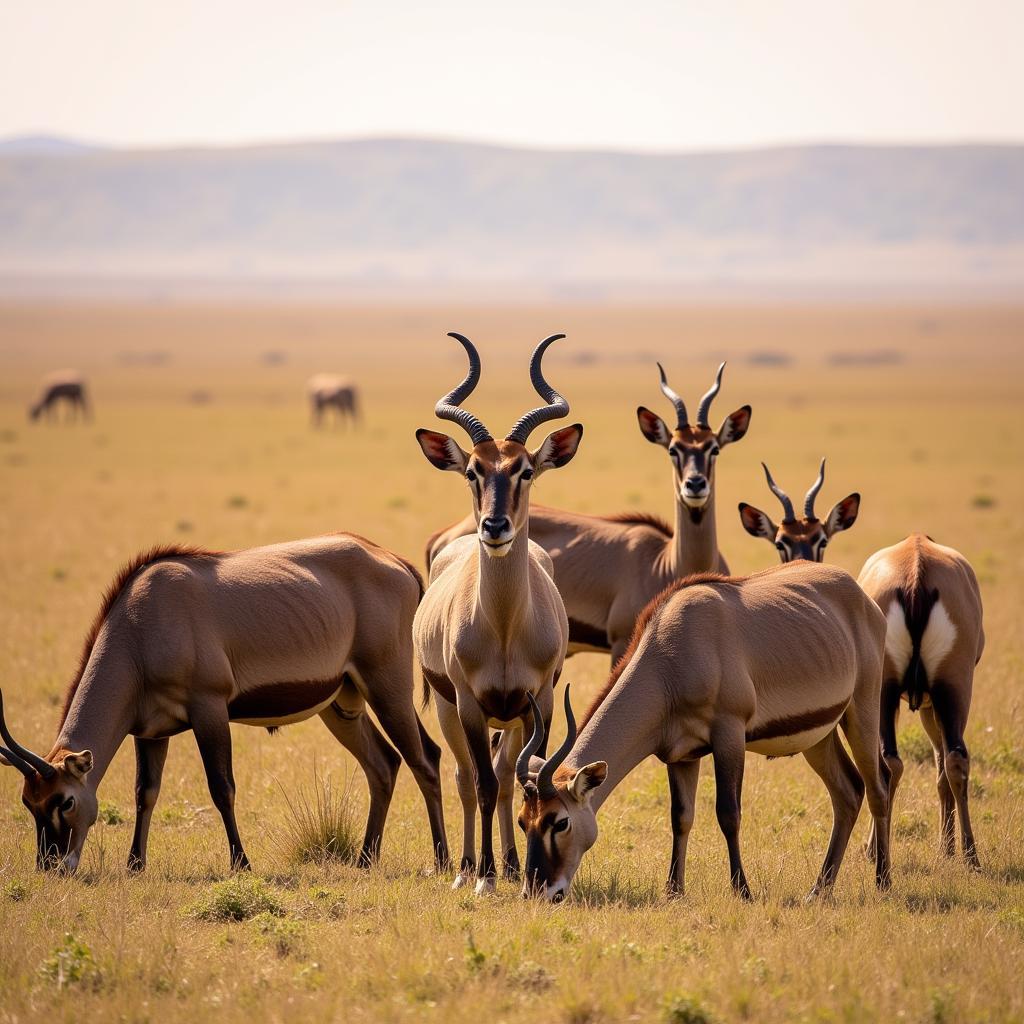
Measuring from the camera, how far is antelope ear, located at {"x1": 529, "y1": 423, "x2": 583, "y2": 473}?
9.65 meters

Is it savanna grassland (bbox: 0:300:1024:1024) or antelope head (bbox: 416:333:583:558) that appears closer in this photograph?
savanna grassland (bbox: 0:300:1024:1024)

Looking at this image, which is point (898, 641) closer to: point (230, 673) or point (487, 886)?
point (487, 886)

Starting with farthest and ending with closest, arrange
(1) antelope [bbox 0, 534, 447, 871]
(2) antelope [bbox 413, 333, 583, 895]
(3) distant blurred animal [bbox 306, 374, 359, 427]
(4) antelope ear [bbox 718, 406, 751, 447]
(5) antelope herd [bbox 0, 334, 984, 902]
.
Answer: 1. (3) distant blurred animal [bbox 306, 374, 359, 427]
2. (4) antelope ear [bbox 718, 406, 751, 447]
3. (1) antelope [bbox 0, 534, 447, 871]
4. (2) antelope [bbox 413, 333, 583, 895]
5. (5) antelope herd [bbox 0, 334, 984, 902]

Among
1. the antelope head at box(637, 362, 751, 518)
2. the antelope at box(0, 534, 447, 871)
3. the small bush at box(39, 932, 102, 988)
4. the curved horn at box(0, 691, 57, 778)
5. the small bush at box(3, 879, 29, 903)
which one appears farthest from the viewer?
the antelope head at box(637, 362, 751, 518)

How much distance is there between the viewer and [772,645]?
9000 millimetres

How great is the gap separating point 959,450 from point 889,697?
35.6 metres

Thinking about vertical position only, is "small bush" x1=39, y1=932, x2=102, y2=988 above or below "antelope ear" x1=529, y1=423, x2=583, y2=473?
below

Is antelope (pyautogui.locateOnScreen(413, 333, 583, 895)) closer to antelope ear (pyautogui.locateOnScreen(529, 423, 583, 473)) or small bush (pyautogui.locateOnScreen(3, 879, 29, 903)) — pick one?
antelope ear (pyautogui.locateOnScreen(529, 423, 583, 473))

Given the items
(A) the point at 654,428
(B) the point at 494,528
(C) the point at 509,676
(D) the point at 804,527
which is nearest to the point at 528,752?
(C) the point at 509,676

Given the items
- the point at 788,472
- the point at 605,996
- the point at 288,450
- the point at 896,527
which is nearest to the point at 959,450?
the point at 788,472

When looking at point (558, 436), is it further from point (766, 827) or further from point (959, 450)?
point (959, 450)

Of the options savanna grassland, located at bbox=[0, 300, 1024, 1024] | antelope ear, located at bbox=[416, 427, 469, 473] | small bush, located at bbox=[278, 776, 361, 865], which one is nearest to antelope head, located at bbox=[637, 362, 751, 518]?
savanna grassland, located at bbox=[0, 300, 1024, 1024]

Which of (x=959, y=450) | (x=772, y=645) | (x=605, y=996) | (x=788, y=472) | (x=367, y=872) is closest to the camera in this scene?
(x=605, y=996)

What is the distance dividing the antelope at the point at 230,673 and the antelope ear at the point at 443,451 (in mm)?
1196
